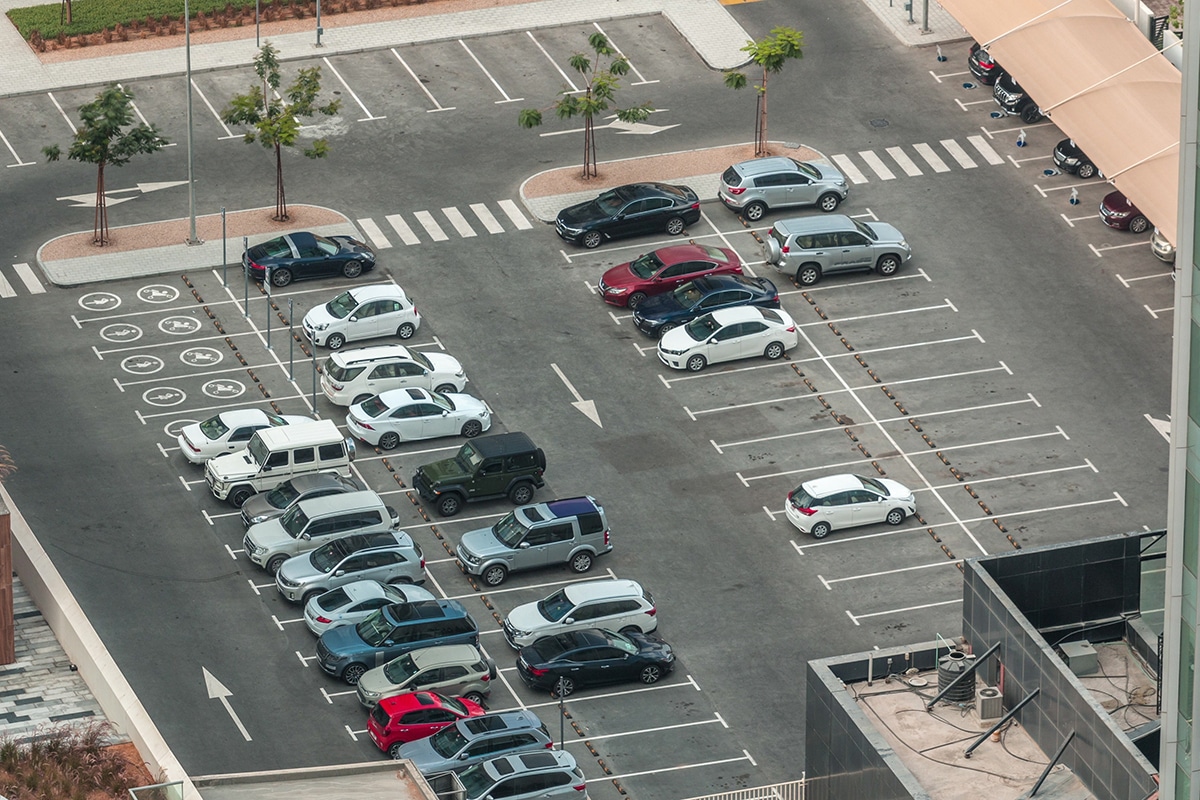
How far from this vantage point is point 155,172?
98375 millimetres

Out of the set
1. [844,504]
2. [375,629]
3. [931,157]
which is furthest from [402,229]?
[375,629]

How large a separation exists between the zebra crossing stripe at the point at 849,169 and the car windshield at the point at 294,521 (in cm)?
2970

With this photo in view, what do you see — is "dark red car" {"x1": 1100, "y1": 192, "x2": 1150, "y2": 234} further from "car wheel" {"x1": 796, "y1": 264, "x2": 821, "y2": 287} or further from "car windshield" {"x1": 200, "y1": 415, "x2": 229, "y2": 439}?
"car windshield" {"x1": 200, "y1": 415, "x2": 229, "y2": 439}

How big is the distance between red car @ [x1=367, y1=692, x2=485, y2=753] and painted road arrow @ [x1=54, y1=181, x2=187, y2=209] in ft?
107

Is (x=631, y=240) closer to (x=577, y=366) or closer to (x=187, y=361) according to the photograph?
(x=577, y=366)

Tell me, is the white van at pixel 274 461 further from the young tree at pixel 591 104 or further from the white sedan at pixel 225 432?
the young tree at pixel 591 104

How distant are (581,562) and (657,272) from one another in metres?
16.0

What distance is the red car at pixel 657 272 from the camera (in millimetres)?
89875

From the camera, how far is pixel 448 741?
6750 centimetres

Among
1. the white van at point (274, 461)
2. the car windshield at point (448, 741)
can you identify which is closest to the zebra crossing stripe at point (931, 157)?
the white van at point (274, 461)

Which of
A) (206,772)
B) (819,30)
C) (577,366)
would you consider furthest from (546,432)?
(819,30)

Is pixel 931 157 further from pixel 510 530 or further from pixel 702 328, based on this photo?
pixel 510 530

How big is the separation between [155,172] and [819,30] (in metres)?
27.4

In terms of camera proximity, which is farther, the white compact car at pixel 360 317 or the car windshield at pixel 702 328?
the white compact car at pixel 360 317
